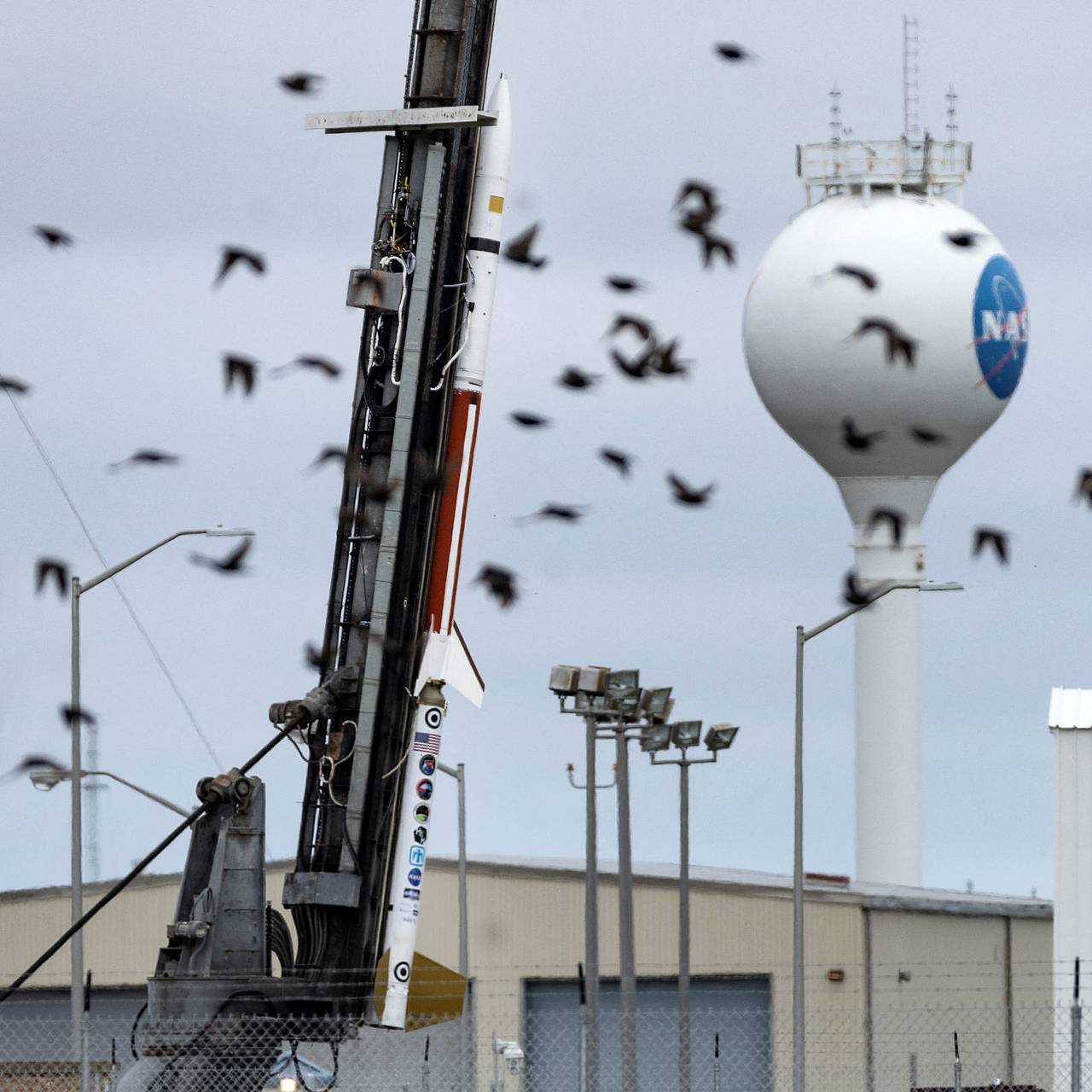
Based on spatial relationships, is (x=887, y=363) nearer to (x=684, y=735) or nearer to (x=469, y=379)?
(x=684, y=735)

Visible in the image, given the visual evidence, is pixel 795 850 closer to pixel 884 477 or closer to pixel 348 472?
pixel 348 472

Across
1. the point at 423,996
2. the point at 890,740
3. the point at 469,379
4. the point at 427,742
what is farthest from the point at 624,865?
the point at 890,740

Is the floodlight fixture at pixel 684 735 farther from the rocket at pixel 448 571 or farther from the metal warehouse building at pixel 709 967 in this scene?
the rocket at pixel 448 571

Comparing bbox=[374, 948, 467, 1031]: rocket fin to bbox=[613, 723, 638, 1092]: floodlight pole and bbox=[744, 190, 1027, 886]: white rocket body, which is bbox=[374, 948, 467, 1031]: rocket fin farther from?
bbox=[744, 190, 1027, 886]: white rocket body

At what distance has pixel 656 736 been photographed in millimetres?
47344

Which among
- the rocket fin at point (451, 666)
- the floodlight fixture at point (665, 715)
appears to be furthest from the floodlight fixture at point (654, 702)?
the rocket fin at point (451, 666)

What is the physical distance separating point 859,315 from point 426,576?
27.6 meters

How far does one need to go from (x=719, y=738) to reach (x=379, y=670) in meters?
18.1

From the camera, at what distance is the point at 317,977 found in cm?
3005


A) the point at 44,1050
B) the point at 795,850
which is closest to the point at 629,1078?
the point at 795,850

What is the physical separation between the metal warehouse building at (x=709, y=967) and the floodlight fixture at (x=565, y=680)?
39.0 ft

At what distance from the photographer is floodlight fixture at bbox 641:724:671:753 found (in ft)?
154

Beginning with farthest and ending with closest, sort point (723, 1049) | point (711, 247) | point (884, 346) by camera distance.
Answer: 1. point (723, 1049)
2. point (884, 346)
3. point (711, 247)

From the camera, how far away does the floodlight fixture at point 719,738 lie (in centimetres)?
4712
